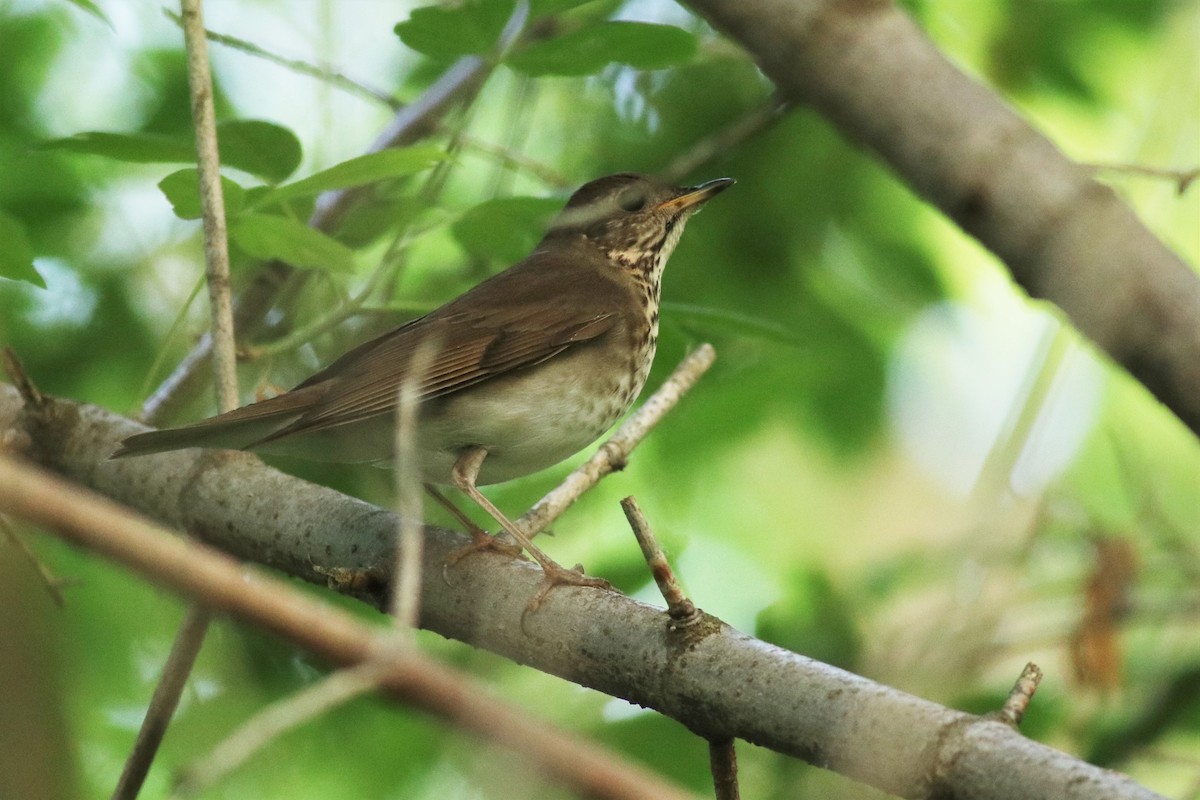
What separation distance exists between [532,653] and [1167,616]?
9.79ft

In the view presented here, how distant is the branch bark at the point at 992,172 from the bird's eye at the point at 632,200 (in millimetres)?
2464

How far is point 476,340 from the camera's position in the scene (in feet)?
13.7

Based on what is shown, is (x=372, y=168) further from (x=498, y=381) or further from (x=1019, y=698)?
(x=1019, y=698)

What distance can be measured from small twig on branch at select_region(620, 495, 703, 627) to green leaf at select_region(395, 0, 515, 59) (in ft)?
4.84

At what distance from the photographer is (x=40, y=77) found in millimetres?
5168

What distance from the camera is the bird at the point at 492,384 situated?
12.4ft

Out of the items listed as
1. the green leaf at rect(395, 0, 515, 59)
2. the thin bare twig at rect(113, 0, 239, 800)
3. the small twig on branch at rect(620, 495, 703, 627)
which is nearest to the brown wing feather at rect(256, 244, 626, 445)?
the thin bare twig at rect(113, 0, 239, 800)

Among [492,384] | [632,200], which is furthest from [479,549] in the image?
[632,200]

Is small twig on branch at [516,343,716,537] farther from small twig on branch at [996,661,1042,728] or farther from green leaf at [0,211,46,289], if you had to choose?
small twig on branch at [996,661,1042,728]

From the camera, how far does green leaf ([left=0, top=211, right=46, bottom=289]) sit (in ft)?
9.61

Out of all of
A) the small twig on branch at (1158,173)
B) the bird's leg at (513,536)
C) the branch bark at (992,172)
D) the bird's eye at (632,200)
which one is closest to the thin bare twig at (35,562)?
the bird's leg at (513,536)

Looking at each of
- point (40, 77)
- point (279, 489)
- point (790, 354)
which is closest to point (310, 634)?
point (279, 489)

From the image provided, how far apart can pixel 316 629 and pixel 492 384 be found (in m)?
3.30

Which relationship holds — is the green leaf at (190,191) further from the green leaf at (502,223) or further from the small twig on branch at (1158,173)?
the small twig on branch at (1158,173)
